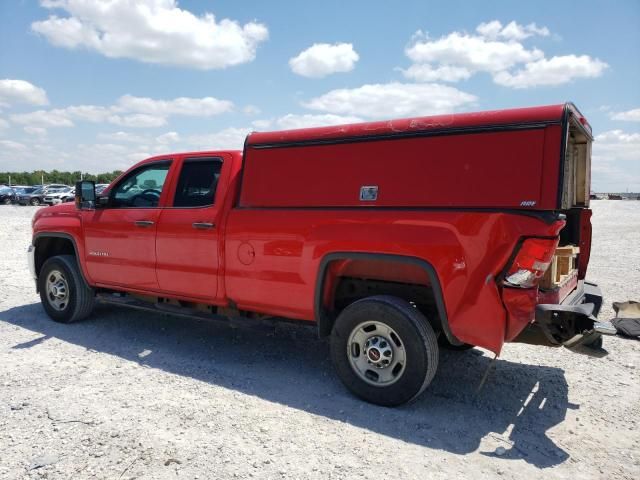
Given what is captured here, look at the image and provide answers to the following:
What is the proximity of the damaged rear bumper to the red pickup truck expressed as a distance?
0.5 inches

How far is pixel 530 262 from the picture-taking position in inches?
125

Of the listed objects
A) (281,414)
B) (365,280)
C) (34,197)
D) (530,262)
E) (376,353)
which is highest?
(34,197)

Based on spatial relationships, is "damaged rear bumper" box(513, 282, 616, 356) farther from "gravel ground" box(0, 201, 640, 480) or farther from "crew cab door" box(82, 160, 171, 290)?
"crew cab door" box(82, 160, 171, 290)

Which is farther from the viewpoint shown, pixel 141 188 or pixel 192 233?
pixel 141 188

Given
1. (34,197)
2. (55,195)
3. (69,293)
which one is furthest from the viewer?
(55,195)

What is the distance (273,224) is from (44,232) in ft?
11.9

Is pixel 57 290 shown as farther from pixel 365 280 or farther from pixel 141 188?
pixel 365 280

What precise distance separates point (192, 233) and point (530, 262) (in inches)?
120

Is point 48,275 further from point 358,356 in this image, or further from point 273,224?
point 358,356

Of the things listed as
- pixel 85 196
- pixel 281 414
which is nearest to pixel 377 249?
pixel 281 414

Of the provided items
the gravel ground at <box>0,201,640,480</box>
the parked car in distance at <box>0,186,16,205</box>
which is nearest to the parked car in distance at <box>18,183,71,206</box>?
the parked car in distance at <box>0,186,16,205</box>

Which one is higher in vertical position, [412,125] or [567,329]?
[412,125]

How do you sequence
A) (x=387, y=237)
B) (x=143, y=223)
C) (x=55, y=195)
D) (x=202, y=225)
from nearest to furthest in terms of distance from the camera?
(x=387, y=237)
(x=202, y=225)
(x=143, y=223)
(x=55, y=195)

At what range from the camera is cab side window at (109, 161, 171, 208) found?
17.4 feet
